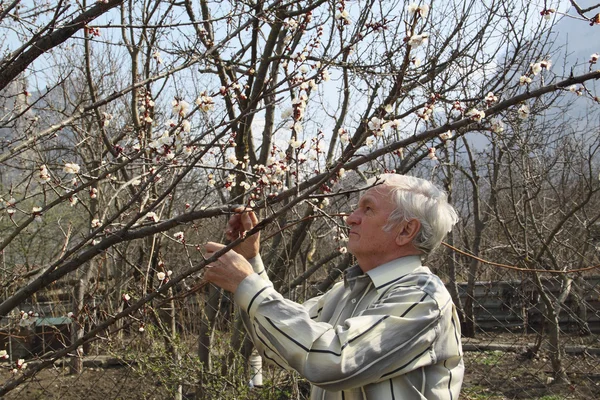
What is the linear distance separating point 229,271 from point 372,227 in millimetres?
475

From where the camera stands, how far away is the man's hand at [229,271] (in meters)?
1.75

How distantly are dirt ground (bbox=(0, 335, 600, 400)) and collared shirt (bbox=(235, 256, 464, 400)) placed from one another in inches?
106

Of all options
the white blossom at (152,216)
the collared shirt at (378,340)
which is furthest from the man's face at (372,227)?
the white blossom at (152,216)

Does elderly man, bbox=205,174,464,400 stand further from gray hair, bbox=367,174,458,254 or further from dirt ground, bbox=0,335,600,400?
dirt ground, bbox=0,335,600,400

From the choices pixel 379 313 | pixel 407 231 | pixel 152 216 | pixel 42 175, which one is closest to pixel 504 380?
pixel 152 216

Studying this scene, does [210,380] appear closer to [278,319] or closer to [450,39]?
[278,319]

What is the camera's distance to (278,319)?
164cm

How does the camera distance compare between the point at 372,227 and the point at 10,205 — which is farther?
the point at 10,205

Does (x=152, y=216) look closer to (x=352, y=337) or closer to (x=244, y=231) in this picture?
(x=244, y=231)

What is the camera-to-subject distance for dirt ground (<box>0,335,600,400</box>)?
16.6 ft

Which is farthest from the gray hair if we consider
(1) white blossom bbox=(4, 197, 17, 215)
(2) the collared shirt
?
(1) white blossom bbox=(4, 197, 17, 215)

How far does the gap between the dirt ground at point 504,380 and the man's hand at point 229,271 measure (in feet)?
8.77

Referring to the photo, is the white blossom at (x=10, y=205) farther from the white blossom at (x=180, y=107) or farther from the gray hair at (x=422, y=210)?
the gray hair at (x=422, y=210)

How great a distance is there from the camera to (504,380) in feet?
16.3
